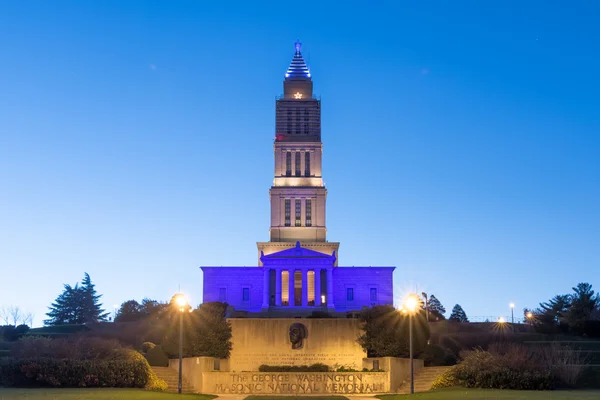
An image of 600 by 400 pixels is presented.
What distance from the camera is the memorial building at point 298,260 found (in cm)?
8681

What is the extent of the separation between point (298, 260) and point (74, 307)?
121 ft

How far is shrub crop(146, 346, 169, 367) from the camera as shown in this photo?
151 ft

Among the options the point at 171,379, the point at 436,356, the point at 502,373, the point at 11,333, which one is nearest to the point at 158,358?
the point at 171,379

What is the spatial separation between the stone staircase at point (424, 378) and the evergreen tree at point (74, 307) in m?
68.5

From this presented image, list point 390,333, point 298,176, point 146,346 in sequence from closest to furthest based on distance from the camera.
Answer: point 390,333, point 146,346, point 298,176

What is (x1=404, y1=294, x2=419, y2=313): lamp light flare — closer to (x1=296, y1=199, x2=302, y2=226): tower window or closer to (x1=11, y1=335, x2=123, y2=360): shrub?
(x1=11, y1=335, x2=123, y2=360): shrub

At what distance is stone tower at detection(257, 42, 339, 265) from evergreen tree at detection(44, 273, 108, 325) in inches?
1127

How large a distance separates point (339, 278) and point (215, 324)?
43136 millimetres

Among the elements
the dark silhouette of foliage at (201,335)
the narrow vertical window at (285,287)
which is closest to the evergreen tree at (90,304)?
the narrow vertical window at (285,287)

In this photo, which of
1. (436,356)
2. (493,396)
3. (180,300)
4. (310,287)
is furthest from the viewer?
(310,287)

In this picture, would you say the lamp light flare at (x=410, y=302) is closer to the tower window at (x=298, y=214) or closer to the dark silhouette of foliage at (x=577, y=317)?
the dark silhouette of foliage at (x=577, y=317)

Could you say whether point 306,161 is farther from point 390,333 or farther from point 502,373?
point 502,373

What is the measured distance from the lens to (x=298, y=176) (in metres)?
97.5

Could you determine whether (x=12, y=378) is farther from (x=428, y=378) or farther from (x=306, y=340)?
(x=428, y=378)
